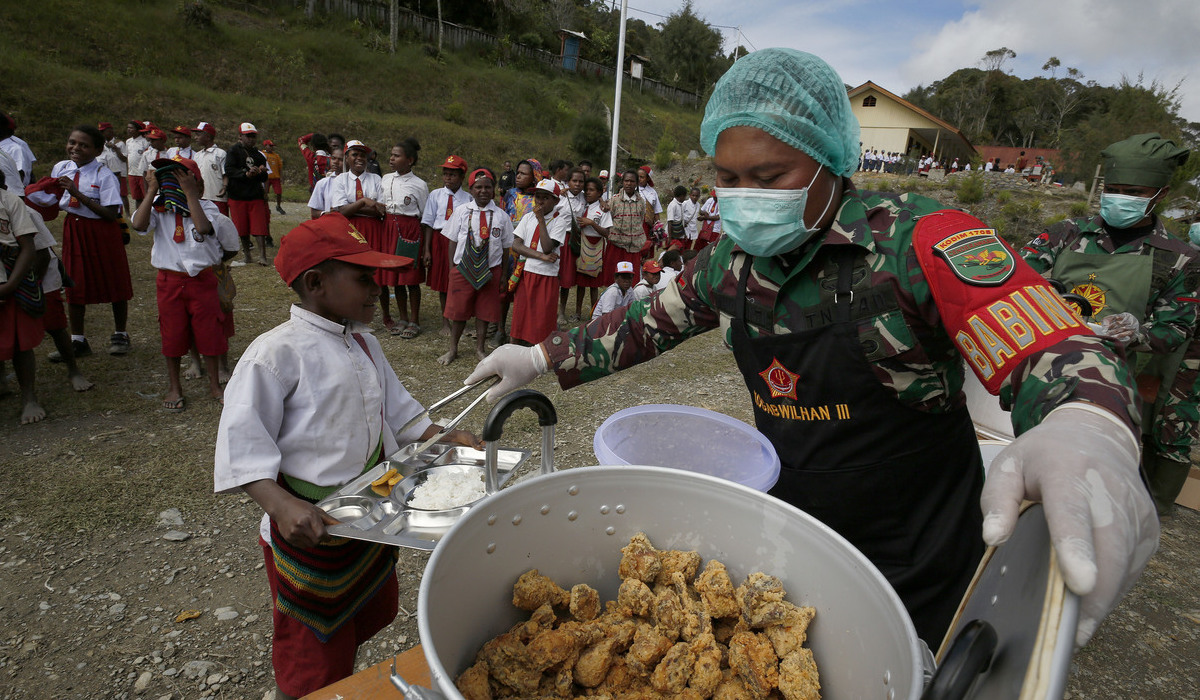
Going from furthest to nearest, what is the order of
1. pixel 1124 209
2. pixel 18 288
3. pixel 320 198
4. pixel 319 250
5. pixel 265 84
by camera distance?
pixel 265 84
pixel 320 198
pixel 18 288
pixel 1124 209
pixel 319 250

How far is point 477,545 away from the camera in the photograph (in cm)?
100

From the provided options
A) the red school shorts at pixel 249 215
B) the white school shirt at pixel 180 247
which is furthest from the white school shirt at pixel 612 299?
the red school shorts at pixel 249 215

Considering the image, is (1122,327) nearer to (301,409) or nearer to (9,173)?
(301,409)

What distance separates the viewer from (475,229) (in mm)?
6156

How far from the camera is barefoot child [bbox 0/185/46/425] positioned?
3.86 metres

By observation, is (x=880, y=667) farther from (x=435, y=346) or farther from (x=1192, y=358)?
(x=435, y=346)

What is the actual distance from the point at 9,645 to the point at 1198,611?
5924 millimetres

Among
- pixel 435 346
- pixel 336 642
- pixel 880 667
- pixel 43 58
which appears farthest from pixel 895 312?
pixel 43 58

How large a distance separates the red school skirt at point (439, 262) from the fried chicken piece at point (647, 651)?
6.31 metres

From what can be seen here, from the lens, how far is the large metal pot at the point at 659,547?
88 cm

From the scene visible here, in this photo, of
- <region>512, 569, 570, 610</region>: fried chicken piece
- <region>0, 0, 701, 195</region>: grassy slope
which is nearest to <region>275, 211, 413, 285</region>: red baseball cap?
<region>512, 569, 570, 610</region>: fried chicken piece

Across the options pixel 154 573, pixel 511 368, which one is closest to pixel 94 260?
pixel 154 573

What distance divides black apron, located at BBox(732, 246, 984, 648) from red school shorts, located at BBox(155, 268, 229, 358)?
454 centimetres

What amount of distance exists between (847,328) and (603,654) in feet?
2.92
